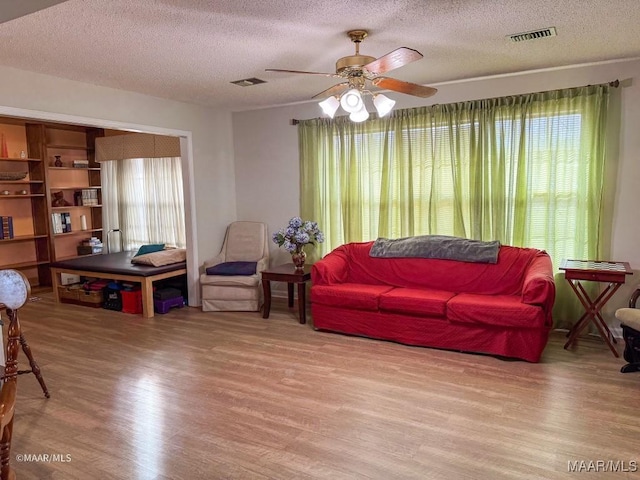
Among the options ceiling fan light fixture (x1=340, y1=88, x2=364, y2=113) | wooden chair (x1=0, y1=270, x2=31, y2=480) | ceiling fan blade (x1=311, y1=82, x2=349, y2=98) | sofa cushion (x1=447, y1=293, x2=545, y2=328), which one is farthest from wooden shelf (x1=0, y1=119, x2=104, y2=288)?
sofa cushion (x1=447, y1=293, x2=545, y2=328)

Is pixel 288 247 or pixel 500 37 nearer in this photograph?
pixel 500 37

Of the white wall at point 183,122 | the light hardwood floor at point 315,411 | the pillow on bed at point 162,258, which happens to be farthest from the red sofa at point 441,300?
the pillow on bed at point 162,258

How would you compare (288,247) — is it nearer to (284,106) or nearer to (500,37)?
(284,106)

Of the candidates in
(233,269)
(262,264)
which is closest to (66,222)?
(233,269)

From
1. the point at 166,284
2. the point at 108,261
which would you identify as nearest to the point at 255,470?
the point at 166,284

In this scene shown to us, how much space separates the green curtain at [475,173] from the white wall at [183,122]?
3.85ft

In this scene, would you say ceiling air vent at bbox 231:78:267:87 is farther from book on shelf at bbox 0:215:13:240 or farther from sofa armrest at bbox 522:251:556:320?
book on shelf at bbox 0:215:13:240

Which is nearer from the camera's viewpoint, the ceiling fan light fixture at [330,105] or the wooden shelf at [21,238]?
the ceiling fan light fixture at [330,105]

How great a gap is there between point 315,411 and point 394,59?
220 cm

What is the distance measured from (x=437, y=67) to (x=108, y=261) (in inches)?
180

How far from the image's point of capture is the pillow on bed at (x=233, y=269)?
5.33 metres

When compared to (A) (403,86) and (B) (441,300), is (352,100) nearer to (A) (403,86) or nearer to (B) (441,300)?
(A) (403,86)

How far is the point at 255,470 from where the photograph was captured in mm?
2357

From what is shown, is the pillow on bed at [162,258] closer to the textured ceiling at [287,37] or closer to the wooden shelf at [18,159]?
the textured ceiling at [287,37]
